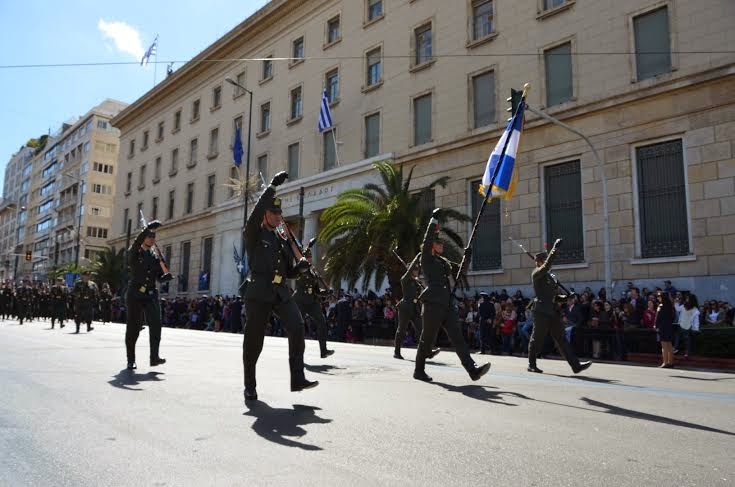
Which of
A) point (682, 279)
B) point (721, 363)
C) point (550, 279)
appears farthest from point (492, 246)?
point (550, 279)

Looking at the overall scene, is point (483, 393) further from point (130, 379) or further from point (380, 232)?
point (380, 232)

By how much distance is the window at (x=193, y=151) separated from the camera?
45.1m

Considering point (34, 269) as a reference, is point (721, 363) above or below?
below

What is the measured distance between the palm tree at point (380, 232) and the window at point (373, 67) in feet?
30.0

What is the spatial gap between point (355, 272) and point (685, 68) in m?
12.8

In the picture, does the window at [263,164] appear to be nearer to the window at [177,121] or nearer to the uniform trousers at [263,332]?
the window at [177,121]

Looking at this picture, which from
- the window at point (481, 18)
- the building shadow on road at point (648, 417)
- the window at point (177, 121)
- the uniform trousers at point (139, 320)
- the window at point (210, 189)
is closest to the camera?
the building shadow on road at point (648, 417)

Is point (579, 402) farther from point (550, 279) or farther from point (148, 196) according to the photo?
point (148, 196)

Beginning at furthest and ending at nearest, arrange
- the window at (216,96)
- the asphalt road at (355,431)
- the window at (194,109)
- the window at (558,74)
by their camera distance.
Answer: the window at (194,109)
the window at (216,96)
the window at (558,74)
the asphalt road at (355,431)

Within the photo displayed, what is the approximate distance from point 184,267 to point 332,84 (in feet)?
64.9

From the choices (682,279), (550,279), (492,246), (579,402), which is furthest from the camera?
(492,246)

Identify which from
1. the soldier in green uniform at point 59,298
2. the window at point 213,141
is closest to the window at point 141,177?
the window at point 213,141

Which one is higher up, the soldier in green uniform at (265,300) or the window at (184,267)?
the window at (184,267)

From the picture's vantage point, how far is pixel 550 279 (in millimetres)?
10180
